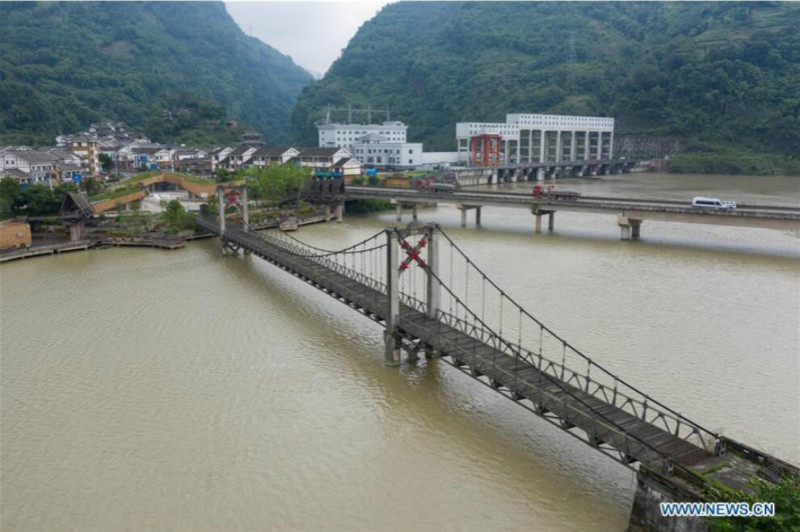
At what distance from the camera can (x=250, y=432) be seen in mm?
13406

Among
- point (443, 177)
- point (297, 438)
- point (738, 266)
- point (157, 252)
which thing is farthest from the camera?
point (443, 177)

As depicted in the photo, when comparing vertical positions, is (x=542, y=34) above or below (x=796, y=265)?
above

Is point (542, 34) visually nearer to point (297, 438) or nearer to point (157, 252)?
point (157, 252)

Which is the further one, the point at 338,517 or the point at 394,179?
the point at 394,179

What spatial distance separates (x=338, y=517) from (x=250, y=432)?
3630 millimetres

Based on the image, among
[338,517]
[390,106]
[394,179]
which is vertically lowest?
[338,517]

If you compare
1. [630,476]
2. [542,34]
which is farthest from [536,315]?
[542,34]

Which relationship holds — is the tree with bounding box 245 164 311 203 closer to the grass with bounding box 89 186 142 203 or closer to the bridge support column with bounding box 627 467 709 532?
the grass with bounding box 89 186 142 203

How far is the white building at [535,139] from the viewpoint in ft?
279

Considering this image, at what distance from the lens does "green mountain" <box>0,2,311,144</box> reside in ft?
301

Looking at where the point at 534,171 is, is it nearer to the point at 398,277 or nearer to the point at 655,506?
the point at 398,277

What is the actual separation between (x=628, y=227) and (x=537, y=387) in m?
24.8

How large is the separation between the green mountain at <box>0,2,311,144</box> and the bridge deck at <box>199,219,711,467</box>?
245ft

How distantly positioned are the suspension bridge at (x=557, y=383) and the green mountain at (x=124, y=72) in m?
74.6
